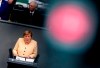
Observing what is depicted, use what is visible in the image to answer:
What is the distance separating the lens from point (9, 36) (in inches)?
358

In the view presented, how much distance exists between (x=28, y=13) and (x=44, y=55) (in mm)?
1151

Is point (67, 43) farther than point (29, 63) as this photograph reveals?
Yes

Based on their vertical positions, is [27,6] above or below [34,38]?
above

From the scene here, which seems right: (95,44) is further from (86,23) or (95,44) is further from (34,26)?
(34,26)

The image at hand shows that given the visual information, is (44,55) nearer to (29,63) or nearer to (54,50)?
(54,50)

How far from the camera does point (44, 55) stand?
914 cm

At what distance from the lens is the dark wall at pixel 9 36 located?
29.8ft

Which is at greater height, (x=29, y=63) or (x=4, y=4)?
(x=4, y=4)

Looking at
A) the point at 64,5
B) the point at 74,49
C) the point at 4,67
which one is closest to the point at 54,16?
the point at 64,5

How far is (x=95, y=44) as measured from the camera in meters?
9.38

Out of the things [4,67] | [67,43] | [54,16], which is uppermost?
[54,16]

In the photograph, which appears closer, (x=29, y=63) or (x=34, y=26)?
(x=29, y=63)

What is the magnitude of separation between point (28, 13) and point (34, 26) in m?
0.37

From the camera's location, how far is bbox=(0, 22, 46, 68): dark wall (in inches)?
357
